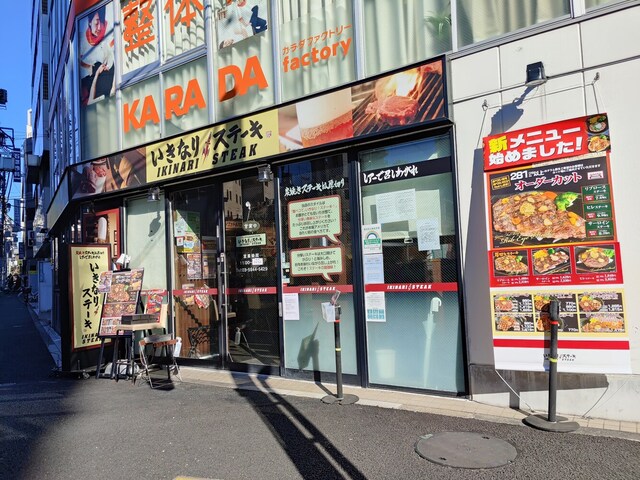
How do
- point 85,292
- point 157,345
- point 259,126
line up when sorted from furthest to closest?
point 85,292
point 157,345
point 259,126

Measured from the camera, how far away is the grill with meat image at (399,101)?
5836 mm

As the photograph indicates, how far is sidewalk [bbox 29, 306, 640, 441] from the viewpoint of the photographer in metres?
4.63

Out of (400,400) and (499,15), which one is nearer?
(499,15)

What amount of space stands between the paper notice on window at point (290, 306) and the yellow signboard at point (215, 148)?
212 centimetres

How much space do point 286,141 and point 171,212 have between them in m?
3.13

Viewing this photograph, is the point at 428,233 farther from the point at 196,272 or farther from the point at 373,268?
the point at 196,272

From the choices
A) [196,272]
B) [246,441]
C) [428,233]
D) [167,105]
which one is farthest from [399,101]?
[167,105]

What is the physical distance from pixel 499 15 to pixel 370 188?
8.29 ft

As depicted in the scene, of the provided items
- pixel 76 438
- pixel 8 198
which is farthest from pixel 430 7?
pixel 8 198

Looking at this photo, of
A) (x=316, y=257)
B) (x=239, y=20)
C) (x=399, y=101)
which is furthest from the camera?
(x=239, y=20)

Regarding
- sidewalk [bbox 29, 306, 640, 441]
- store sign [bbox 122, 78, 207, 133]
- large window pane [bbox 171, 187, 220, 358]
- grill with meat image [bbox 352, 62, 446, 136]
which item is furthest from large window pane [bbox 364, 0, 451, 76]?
sidewalk [bbox 29, 306, 640, 441]

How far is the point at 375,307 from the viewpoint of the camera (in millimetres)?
6414

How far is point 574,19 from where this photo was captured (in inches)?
200

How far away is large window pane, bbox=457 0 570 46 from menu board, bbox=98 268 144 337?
617 centimetres
